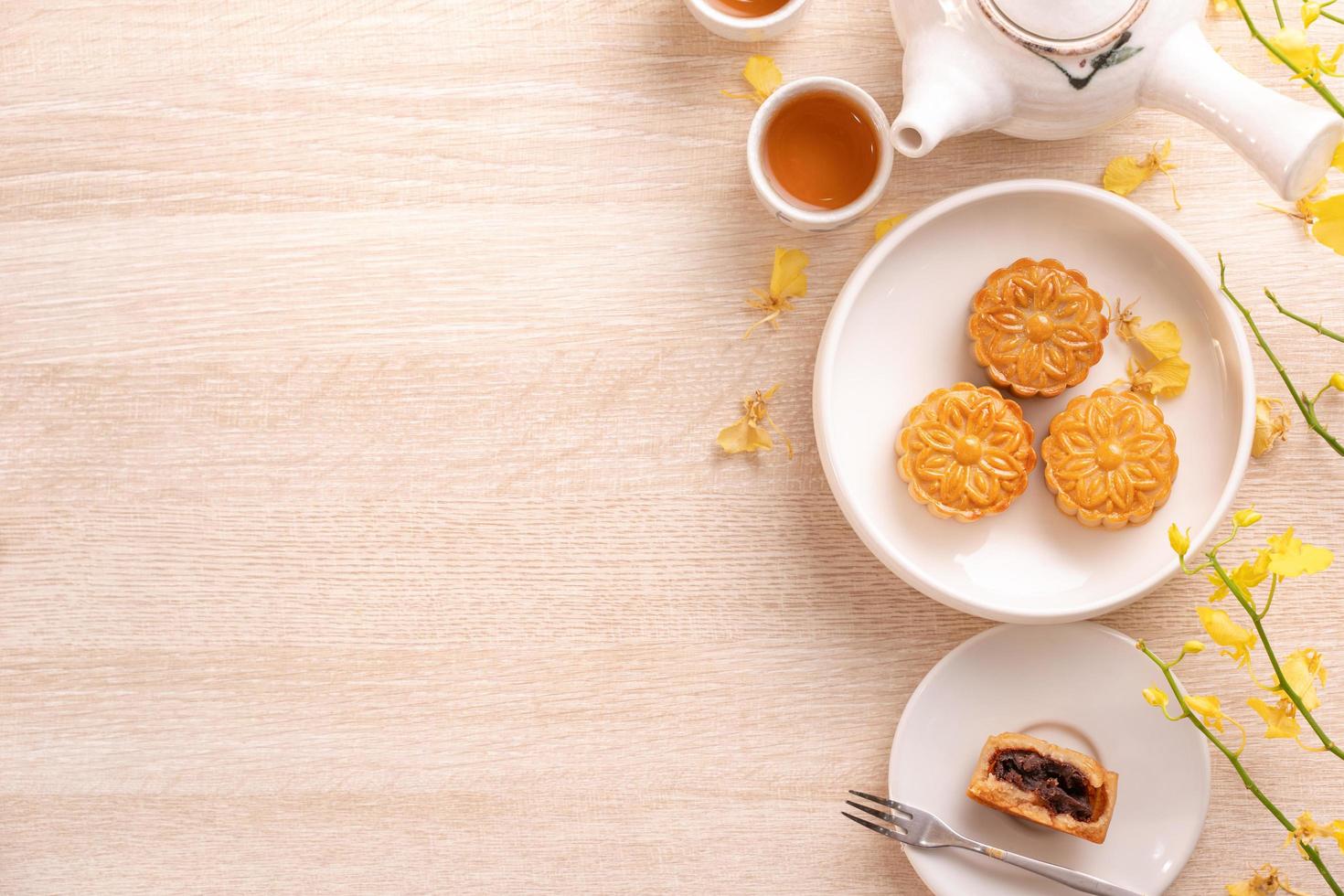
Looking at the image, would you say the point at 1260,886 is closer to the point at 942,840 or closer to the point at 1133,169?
the point at 942,840

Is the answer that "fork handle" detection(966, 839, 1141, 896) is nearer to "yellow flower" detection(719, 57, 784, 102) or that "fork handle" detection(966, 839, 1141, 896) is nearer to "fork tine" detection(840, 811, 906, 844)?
"fork tine" detection(840, 811, 906, 844)

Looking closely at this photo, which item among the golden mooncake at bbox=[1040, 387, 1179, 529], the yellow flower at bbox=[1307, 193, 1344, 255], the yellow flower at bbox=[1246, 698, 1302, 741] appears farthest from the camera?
the golden mooncake at bbox=[1040, 387, 1179, 529]

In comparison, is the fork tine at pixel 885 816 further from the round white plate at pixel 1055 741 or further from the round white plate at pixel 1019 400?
the round white plate at pixel 1019 400

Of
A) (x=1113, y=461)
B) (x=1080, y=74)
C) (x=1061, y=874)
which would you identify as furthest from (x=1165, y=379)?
(x=1061, y=874)

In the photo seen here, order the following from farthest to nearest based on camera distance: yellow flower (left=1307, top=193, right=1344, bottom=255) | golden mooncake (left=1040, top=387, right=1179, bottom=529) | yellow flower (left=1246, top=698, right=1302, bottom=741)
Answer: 1. golden mooncake (left=1040, top=387, right=1179, bottom=529)
2. yellow flower (left=1246, top=698, right=1302, bottom=741)
3. yellow flower (left=1307, top=193, right=1344, bottom=255)

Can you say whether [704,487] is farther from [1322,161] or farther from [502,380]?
[1322,161]

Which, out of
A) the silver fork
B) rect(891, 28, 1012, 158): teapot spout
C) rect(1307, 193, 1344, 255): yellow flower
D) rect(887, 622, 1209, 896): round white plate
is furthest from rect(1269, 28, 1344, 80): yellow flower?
the silver fork

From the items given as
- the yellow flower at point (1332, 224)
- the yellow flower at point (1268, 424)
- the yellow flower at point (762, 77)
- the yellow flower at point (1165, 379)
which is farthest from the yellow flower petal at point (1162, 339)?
the yellow flower at point (762, 77)
